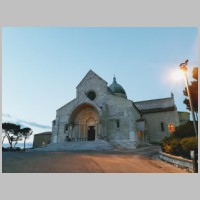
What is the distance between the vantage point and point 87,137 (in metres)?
32.0

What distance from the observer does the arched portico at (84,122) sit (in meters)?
31.2

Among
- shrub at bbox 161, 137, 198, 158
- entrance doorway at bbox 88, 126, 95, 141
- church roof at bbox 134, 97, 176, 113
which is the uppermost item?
church roof at bbox 134, 97, 176, 113

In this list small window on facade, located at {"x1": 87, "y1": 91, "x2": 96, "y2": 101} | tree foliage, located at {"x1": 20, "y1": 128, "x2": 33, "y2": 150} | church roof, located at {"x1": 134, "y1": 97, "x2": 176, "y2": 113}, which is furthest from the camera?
tree foliage, located at {"x1": 20, "y1": 128, "x2": 33, "y2": 150}

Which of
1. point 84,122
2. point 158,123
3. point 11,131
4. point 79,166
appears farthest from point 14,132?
point 79,166

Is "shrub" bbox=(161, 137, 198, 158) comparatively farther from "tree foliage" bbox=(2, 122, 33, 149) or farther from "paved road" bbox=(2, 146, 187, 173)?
"tree foliage" bbox=(2, 122, 33, 149)

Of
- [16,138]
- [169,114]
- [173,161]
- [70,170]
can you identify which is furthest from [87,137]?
[16,138]

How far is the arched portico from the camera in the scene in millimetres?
31188

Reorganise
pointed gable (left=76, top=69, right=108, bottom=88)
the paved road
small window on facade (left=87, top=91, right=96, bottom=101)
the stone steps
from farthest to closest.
A: 1. pointed gable (left=76, top=69, right=108, bottom=88)
2. small window on facade (left=87, top=91, right=96, bottom=101)
3. the stone steps
4. the paved road

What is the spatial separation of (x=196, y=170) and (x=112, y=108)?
21670 mm

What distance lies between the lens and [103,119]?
1131 inches

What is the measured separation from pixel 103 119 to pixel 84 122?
5.17 meters

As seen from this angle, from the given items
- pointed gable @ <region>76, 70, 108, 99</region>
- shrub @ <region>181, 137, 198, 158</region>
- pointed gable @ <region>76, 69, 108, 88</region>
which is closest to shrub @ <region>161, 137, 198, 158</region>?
shrub @ <region>181, 137, 198, 158</region>

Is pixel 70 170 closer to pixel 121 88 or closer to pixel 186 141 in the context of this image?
pixel 186 141

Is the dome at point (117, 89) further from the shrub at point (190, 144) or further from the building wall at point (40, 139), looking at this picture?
the shrub at point (190, 144)
